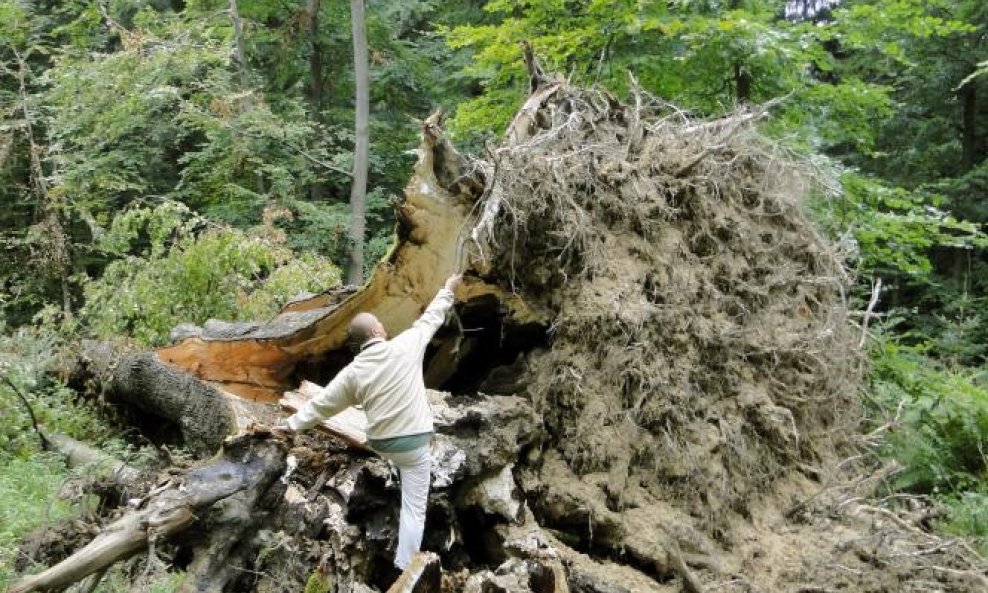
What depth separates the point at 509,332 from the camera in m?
5.41

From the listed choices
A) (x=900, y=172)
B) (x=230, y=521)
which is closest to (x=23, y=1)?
(x=230, y=521)

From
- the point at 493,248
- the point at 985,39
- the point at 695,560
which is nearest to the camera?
the point at 695,560

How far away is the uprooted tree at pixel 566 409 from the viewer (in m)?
3.87

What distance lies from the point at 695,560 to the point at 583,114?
374 centimetres

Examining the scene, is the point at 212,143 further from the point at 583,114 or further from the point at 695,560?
the point at 695,560

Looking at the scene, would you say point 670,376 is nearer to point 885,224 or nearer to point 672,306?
point 672,306

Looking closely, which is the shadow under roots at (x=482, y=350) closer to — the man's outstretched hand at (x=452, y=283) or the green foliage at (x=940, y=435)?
the man's outstretched hand at (x=452, y=283)

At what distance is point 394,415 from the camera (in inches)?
151

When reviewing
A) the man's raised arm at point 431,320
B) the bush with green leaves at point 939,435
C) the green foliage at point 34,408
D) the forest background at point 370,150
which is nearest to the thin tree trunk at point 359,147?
the forest background at point 370,150

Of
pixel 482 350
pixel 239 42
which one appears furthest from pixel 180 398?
pixel 239 42

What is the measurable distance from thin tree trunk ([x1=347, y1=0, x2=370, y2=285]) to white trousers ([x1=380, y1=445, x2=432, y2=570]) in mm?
9492

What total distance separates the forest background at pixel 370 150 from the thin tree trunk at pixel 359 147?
0.10 m

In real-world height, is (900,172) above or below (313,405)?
below

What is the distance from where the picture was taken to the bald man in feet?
12.5
